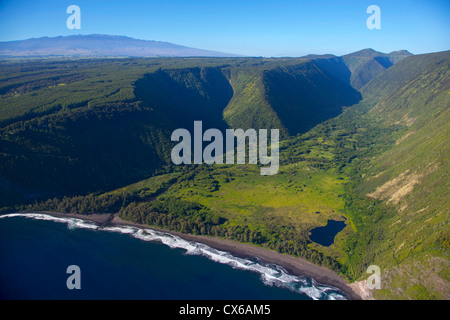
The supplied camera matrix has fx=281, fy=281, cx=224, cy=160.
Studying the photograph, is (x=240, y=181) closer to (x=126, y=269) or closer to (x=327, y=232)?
(x=327, y=232)

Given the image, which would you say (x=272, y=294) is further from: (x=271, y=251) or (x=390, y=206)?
(x=390, y=206)

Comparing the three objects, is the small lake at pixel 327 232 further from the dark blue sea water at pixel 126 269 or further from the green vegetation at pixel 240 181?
the dark blue sea water at pixel 126 269

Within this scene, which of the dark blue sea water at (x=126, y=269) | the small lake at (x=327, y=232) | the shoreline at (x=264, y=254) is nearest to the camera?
the dark blue sea water at (x=126, y=269)

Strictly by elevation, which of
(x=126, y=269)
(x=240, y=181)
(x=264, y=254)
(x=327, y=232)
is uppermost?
(x=240, y=181)

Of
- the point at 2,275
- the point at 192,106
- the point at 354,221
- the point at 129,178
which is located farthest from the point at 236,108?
the point at 2,275

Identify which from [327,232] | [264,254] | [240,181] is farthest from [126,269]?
[240,181]

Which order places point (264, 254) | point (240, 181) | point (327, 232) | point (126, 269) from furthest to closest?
1. point (240, 181)
2. point (327, 232)
3. point (264, 254)
4. point (126, 269)

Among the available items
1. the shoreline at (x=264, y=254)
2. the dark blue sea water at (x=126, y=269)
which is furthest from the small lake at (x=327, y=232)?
the dark blue sea water at (x=126, y=269)
